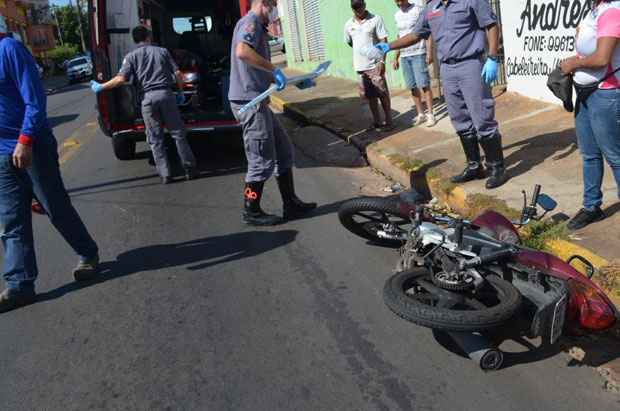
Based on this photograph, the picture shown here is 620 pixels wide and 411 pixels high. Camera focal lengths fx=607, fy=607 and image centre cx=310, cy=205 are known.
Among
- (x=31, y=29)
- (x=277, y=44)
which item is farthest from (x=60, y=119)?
(x=31, y=29)

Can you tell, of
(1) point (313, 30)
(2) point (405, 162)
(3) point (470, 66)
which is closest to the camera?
(3) point (470, 66)

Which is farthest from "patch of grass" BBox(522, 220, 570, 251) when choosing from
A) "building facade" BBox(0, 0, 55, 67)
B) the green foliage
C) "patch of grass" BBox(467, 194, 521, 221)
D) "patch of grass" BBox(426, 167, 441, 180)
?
the green foliage

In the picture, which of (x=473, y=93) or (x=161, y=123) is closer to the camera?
(x=473, y=93)

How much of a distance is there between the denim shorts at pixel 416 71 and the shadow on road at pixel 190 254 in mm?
3992

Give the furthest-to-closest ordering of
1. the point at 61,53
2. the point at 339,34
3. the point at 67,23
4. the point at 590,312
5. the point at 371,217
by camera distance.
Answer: the point at 67,23 < the point at 61,53 < the point at 339,34 < the point at 371,217 < the point at 590,312

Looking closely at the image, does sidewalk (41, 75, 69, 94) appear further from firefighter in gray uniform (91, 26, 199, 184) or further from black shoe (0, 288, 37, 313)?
black shoe (0, 288, 37, 313)

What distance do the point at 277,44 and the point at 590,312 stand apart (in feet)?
98.2

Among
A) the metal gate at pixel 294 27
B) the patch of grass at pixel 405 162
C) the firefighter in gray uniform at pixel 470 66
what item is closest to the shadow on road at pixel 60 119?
the metal gate at pixel 294 27

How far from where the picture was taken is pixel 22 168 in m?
4.18

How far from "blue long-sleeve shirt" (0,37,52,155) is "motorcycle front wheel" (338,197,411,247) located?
225cm

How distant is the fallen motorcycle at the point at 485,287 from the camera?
293 cm

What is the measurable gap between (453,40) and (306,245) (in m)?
2.23

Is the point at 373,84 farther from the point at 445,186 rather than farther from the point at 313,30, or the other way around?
the point at 313,30

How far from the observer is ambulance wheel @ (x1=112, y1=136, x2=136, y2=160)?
884 cm
